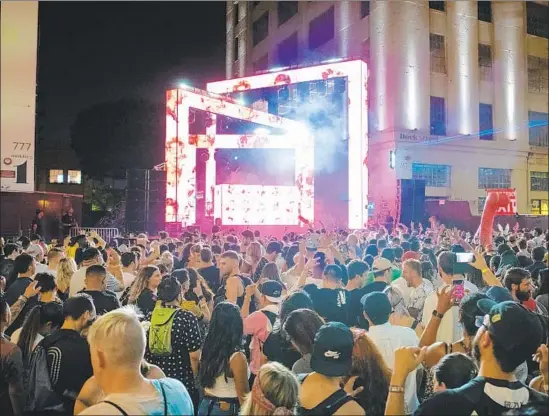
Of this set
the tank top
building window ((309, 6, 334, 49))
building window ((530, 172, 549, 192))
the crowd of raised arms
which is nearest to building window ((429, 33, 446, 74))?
building window ((309, 6, 334, 49))

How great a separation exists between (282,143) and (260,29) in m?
14.9

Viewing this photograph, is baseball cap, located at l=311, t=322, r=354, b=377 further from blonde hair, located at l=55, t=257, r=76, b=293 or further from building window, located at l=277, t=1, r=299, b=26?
building window, located at l=277, t=1, r=299, b=26

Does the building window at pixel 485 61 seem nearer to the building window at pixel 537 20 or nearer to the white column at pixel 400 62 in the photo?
the building window at pixel 537 20

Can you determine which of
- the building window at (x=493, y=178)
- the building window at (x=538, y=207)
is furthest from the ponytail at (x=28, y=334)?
the building window at (x=538, y=207)

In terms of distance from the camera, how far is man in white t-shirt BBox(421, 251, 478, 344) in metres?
3.55

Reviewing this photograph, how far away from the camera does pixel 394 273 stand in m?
5.78

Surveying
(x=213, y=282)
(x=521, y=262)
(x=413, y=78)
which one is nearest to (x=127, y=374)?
(x=213, y=282)

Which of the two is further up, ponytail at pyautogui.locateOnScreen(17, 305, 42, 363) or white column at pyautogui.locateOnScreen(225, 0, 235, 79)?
white column at pyautogui.locateOnScreen(225, 0, 235, 79)

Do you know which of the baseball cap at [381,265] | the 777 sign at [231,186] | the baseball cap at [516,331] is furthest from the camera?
the 777 sign at [231,186]

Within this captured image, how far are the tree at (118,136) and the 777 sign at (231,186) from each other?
1239 cm

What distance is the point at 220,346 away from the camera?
3.10 m

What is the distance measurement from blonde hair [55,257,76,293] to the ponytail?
1.64 metres

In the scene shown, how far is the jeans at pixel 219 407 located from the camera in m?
3.10

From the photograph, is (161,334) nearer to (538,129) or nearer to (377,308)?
(377,308)
